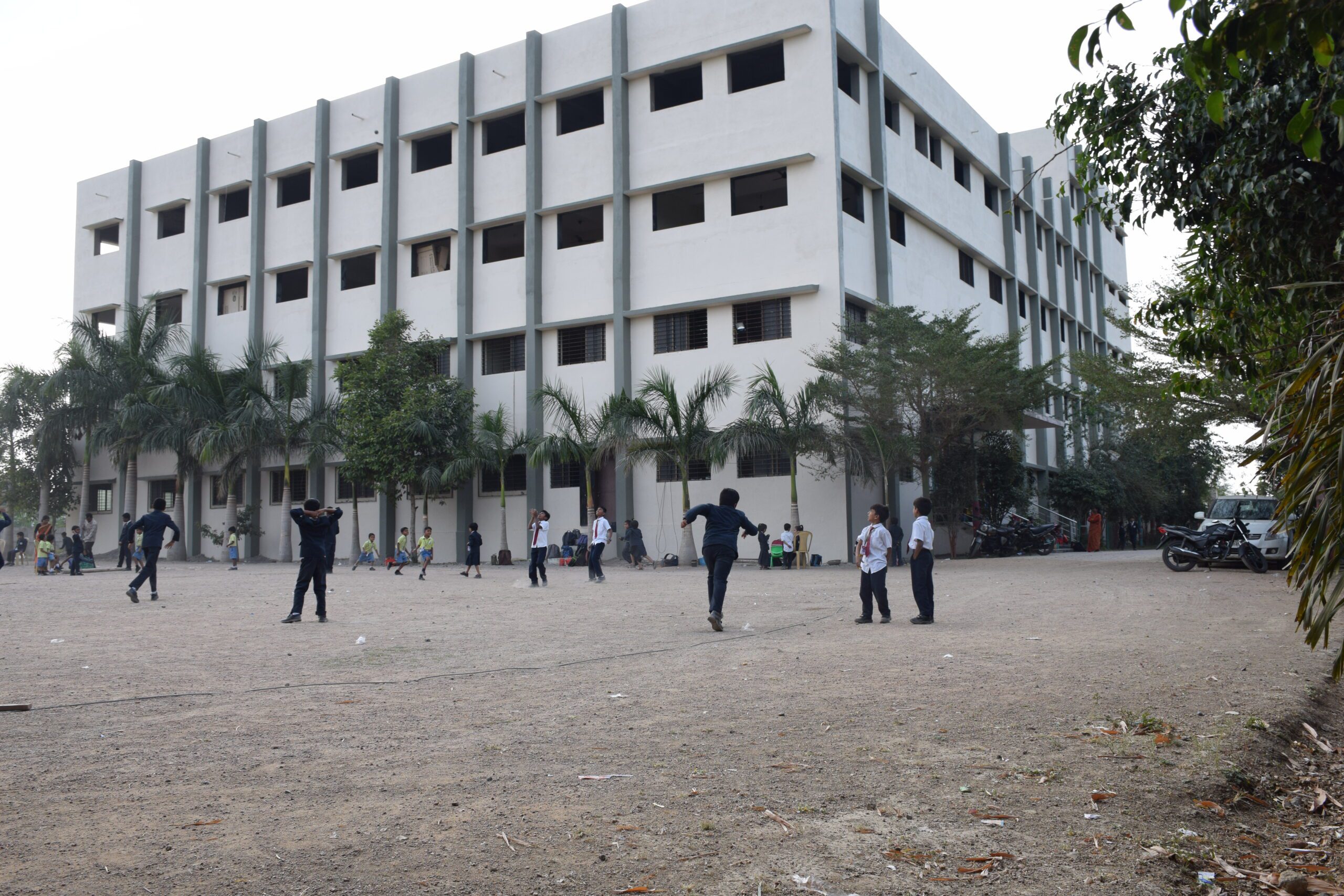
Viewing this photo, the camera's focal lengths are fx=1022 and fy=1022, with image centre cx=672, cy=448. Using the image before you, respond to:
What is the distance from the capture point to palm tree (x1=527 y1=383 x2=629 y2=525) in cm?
2853

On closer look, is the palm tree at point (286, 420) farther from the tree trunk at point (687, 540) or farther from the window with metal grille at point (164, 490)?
the tree trunk at point (687, 540)

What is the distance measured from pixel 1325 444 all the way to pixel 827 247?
24427 millimetres

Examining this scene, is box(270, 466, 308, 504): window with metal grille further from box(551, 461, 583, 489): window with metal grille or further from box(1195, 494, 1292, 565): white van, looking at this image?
box(1195, 494, 1292, 565): white van

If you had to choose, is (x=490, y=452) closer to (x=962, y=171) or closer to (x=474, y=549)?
(x=474, y=549)

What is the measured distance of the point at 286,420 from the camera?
116 feet

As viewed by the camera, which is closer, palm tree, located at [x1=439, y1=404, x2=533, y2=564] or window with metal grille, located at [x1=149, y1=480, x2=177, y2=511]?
palm tree, located at [x1=439, y1=404, x2=533, y2=564]

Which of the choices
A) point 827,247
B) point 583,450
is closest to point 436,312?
point 583,450

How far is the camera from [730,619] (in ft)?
43.7

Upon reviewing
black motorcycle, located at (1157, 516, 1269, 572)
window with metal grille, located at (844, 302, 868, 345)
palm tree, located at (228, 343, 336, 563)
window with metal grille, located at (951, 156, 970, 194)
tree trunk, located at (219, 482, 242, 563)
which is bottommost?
black motorcycle, located at (1157, 516, 1269, 572)

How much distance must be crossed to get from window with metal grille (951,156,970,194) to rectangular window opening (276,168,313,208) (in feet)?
76.8

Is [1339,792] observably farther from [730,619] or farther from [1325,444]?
[730,619]

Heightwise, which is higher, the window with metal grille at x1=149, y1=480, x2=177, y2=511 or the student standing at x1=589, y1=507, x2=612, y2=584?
the window with metal grille at x1=149, y1=480, x2=177, y2=511

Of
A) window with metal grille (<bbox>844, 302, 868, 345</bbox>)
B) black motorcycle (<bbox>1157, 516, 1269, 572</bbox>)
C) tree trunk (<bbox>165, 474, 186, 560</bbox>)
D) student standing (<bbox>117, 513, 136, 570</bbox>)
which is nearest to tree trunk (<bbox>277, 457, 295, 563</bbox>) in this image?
tree trunk (<bbox>165, 474, 186, 560</bbox>)

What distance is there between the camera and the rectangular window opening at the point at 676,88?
102 feet
